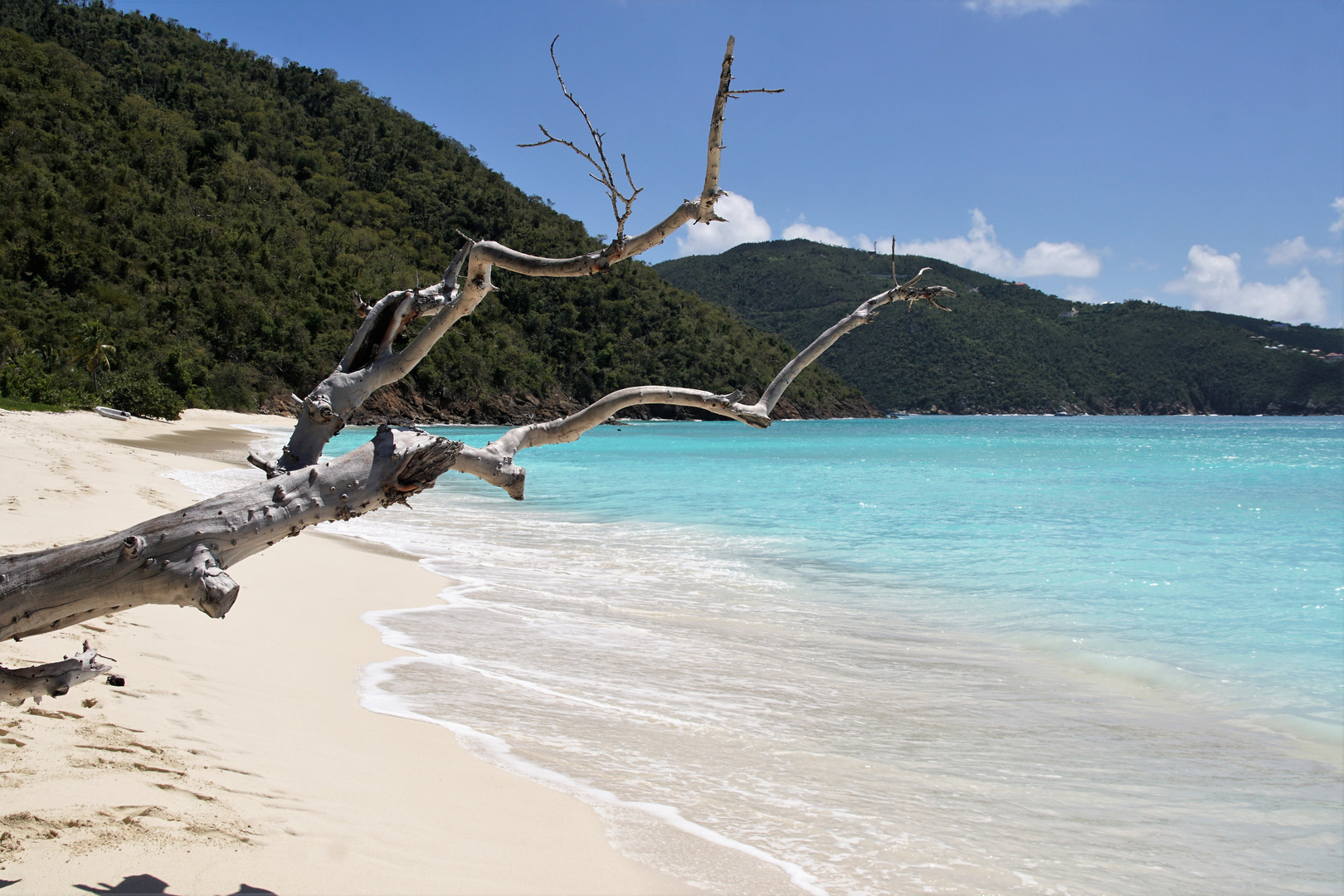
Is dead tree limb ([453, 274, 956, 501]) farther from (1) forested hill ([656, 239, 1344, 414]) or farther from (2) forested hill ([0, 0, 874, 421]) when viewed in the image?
→ (1) forested hill ([656, 239, 1344, 414])

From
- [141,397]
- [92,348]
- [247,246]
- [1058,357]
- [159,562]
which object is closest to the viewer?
[159,562]

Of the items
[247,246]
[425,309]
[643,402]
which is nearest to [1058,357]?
[247,246]

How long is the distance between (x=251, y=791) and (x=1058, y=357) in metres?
128

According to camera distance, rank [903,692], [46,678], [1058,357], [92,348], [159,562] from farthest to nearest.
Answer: [1058,357], [92,348], [903,692], [46,678], [159,562]

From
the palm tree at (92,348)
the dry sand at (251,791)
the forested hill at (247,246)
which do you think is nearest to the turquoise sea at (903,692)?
the dry sand at (251,791)

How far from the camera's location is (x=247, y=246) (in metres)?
56.2

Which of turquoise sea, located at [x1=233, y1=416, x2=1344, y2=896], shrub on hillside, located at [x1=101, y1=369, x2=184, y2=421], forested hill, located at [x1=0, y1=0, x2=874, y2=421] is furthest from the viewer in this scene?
forested hill, located at [x1=0, y1=0, x2=874, y2=421]

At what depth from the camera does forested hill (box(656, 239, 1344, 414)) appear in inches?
4441

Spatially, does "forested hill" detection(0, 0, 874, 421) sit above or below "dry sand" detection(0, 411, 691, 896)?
above

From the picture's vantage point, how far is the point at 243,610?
5578 millimetres

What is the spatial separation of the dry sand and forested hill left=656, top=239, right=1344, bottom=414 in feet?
357

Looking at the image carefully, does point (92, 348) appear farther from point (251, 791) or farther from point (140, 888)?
point (140, 888)

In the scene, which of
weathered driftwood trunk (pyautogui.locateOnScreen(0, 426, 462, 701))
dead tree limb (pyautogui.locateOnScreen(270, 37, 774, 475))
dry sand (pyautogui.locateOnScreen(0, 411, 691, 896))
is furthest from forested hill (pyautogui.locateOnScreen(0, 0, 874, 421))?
weathered driftwood trunk (pyautogui.locateOnScreen(0, 426, 462, 701))

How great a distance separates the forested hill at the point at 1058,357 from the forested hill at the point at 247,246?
2071cm
